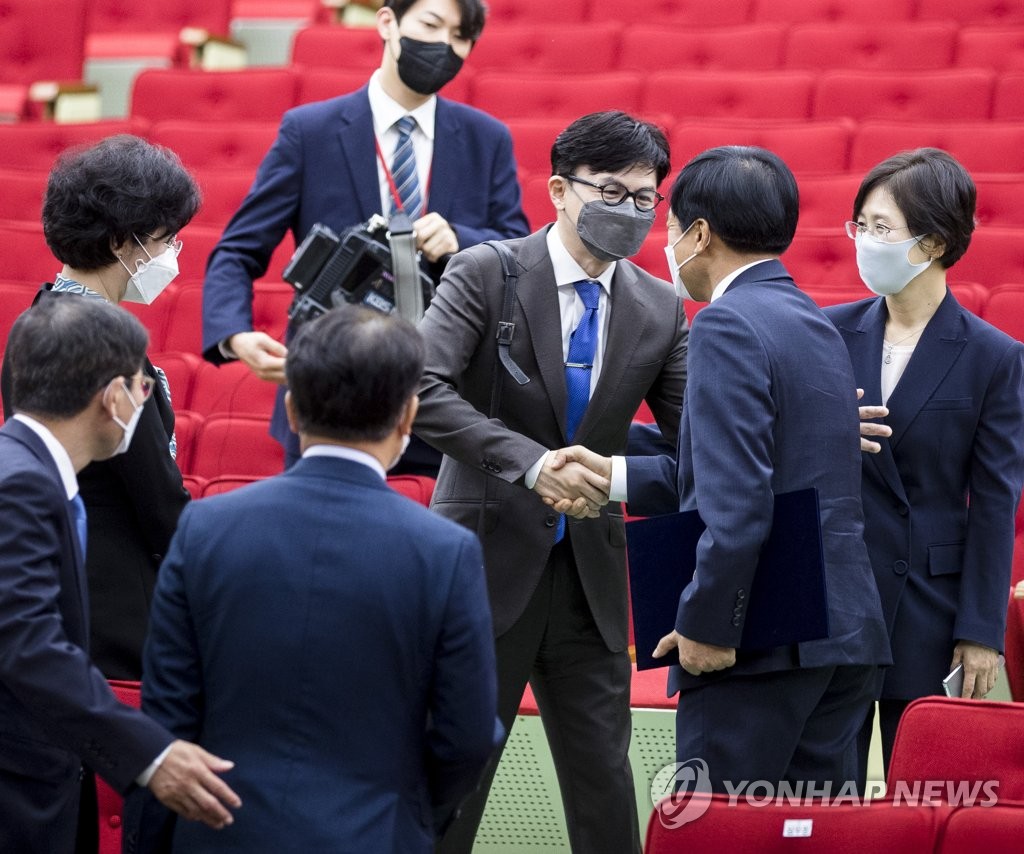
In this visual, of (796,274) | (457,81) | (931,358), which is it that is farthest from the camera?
(457,81)

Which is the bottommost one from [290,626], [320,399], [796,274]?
[796,274]

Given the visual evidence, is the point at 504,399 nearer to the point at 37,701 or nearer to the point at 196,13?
the point at 37,701

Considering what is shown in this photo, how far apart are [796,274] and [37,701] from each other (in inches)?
110

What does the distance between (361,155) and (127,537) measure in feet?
3.43

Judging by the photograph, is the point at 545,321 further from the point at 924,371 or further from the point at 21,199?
the point at 21,199

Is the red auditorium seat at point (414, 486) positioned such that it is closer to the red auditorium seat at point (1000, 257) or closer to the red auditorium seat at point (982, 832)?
the red auditorium seat at point (982, 832)

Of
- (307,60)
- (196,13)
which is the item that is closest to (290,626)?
(307,60)

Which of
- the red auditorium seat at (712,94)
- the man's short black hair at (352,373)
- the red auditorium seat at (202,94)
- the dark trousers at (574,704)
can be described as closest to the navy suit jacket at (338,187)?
Result: the dark trousers at (574,704)

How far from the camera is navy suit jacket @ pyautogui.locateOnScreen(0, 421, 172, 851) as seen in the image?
139 centimetres

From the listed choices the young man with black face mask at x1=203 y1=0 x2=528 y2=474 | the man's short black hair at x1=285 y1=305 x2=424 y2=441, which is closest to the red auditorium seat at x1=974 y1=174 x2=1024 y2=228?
the young man with black face mask at x1=203 y1=0 x2=528 y2=474

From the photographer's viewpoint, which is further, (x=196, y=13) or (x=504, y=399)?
(x=196, y=13)

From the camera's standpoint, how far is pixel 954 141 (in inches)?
172

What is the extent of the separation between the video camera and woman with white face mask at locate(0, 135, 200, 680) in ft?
0.75

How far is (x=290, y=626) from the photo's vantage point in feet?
4.51
